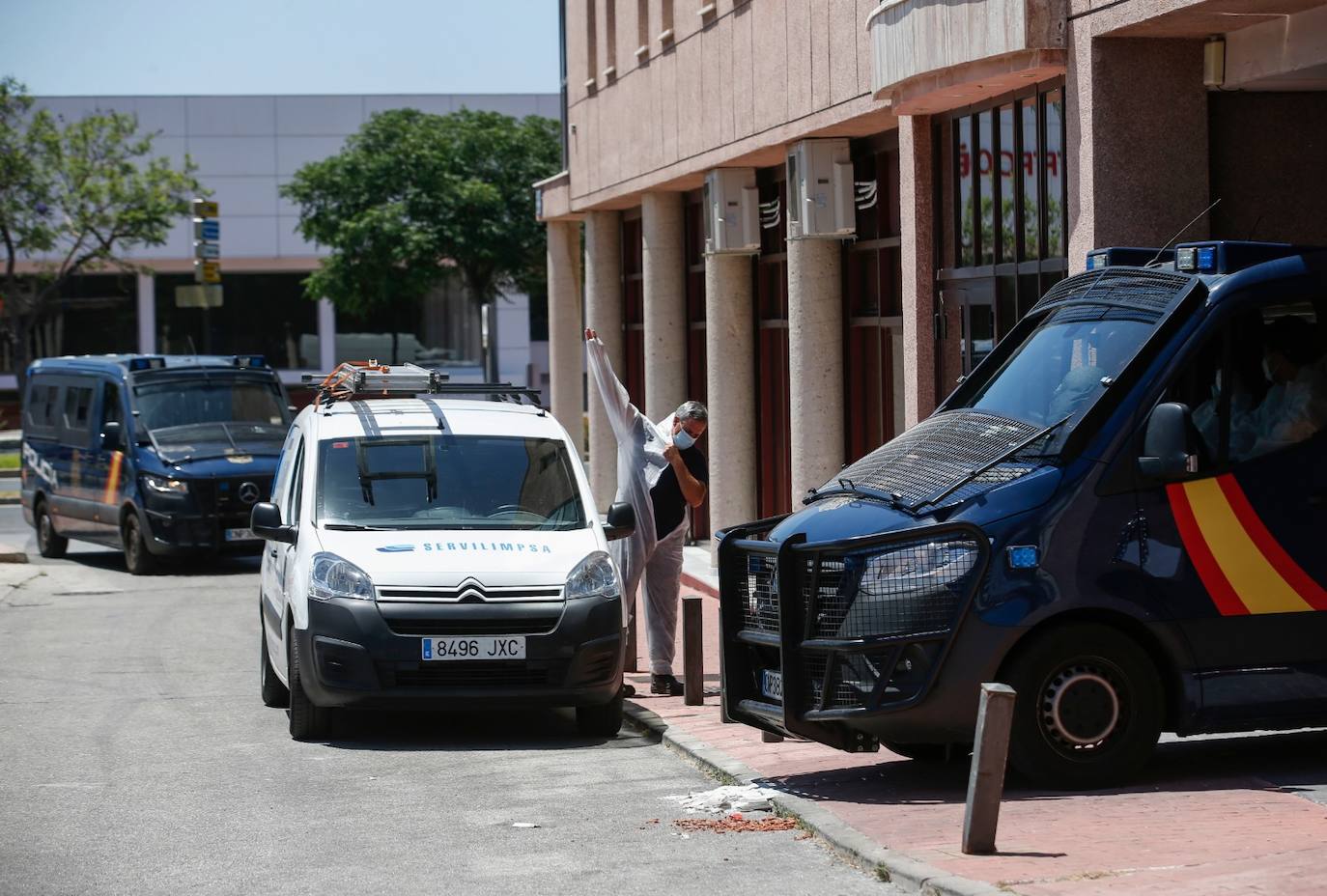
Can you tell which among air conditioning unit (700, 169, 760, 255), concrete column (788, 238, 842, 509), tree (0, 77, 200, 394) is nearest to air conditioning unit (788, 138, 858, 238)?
concrete column (788, 238, 842, 509)

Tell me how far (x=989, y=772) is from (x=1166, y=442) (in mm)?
1855

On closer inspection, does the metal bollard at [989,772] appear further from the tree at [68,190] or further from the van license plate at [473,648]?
the tree at [68,190]

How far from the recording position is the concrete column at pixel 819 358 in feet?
61.6

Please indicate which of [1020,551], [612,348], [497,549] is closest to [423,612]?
[497,549]

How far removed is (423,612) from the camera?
1078 centimetres

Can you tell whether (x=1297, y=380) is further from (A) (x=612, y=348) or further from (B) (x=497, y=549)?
(A) (x=612, y=348)

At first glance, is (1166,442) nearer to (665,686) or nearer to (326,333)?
(665,686)

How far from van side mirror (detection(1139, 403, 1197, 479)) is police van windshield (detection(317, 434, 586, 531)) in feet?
13.3

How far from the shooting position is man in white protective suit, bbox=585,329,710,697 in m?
12.5

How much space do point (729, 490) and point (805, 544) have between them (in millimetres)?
12844

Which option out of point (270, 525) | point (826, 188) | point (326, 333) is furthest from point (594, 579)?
point (326, 333)

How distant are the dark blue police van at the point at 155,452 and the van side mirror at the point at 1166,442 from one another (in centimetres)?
1465

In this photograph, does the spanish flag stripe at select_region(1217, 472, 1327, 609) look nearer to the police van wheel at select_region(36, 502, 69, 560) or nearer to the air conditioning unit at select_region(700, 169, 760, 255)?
the air conditioning unit at select_region(700, 169, 760, 255)

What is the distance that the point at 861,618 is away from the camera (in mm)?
8703
